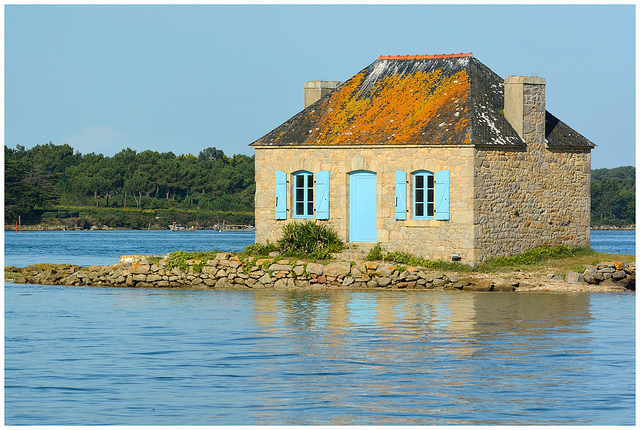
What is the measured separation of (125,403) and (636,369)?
22.0 feet

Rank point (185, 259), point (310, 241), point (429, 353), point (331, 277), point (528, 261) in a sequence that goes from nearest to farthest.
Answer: point (429, 353) → point (331, 277) → point (528, 261) → point (185, 259) → point (310, 241)

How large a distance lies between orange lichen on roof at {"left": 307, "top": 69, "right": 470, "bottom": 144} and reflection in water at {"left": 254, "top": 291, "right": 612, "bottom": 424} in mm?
5127

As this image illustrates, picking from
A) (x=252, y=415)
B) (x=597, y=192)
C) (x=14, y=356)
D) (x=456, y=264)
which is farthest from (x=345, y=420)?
(x=597, y=192)

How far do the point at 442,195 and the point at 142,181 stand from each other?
7934cm

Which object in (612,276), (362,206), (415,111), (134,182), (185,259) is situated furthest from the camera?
(134,182)

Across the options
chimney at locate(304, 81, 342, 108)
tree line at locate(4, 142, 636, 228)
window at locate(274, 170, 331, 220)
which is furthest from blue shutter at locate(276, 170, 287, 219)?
tree line at locate(4, 142, 636, 228)

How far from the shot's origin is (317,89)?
2977 cm

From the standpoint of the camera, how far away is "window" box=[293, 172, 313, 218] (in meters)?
27.2

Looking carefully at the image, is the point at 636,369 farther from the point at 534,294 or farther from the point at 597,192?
the point at 597,192

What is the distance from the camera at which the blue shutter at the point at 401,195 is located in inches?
1018

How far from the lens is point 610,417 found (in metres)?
11.0

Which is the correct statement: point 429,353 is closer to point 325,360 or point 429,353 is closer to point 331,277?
point 325,360

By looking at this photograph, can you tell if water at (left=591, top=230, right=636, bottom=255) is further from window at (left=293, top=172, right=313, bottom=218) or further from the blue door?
window at (left=293, top=172, right=313, bottom=218)

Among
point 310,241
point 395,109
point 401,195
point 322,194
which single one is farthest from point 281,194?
point 395,109
